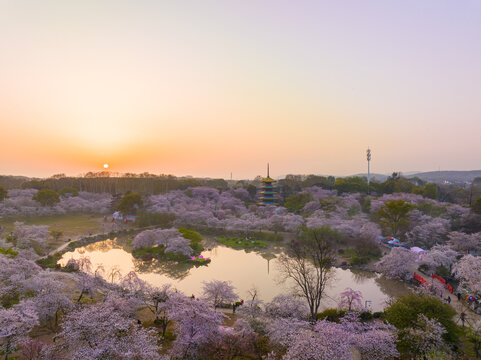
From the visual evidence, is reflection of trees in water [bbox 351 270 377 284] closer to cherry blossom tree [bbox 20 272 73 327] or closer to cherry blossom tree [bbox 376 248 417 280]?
cherry blossom tree [bbox 376 248 417 280]

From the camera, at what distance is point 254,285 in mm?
21609

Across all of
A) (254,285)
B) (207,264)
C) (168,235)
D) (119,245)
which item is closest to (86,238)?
(119,245)

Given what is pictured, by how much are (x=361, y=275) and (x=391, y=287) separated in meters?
2.90

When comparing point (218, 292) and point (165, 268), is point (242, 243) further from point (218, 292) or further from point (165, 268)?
point (218, 292)

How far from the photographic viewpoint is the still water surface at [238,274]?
67.7 ft

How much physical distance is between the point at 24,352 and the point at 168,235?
18931mm

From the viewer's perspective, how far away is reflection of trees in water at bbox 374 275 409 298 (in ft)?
68.9

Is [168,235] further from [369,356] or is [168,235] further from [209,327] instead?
[369,356]

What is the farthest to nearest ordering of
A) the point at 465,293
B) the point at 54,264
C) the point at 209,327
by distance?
the point at 54,264
the point at 465,293
the point at 209,327

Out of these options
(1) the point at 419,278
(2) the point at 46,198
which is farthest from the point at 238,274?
(2) the point at 46,198

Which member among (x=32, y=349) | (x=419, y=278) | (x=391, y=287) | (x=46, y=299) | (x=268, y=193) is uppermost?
(x=268, y=193)

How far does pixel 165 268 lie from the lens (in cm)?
2547

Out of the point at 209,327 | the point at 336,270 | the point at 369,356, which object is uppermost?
the point at 209,327

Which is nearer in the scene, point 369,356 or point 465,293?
point 369,356
